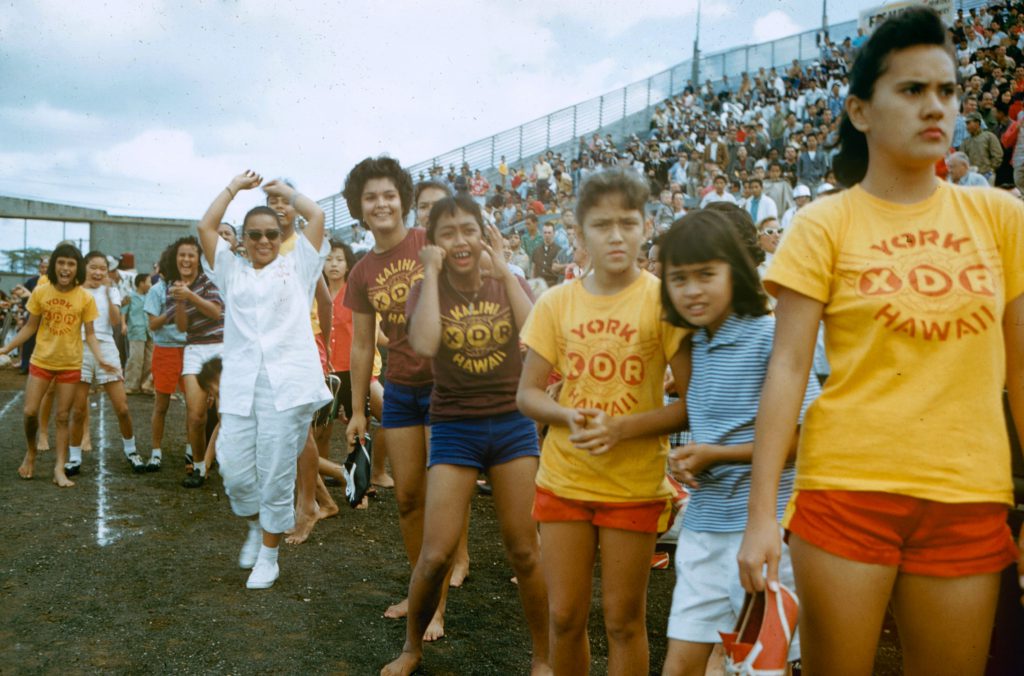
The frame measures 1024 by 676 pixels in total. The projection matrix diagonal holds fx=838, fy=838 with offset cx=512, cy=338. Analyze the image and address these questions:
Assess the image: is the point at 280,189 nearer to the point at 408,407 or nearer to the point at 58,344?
the point at 408,407

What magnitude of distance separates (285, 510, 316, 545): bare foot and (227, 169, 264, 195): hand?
231cm

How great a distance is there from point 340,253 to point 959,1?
16.9 m

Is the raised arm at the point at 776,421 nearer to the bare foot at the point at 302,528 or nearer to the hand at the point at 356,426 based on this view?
the hand at the point at 356,426

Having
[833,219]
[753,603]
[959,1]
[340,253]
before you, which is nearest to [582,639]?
[753,603]

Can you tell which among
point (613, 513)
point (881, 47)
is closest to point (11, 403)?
point (613, 513)

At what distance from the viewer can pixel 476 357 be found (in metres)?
3.50

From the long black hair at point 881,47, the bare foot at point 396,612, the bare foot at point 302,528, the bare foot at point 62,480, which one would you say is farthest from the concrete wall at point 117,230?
the long black hair at point 881,47

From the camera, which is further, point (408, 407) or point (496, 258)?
point (408, 407)

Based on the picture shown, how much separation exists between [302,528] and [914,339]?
4756mm

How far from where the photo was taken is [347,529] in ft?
19.6

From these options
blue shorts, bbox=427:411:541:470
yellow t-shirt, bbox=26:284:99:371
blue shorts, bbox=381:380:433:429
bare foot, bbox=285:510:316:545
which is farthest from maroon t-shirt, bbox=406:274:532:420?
yellow t-shirt, bbox=26:284:99:371

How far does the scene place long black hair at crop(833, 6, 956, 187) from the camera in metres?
1.87

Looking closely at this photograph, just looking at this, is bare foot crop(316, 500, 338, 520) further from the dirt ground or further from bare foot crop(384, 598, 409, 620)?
bare foot crop(384, 598, 409, 620)

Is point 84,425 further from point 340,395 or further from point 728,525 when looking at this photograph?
point 728,525
